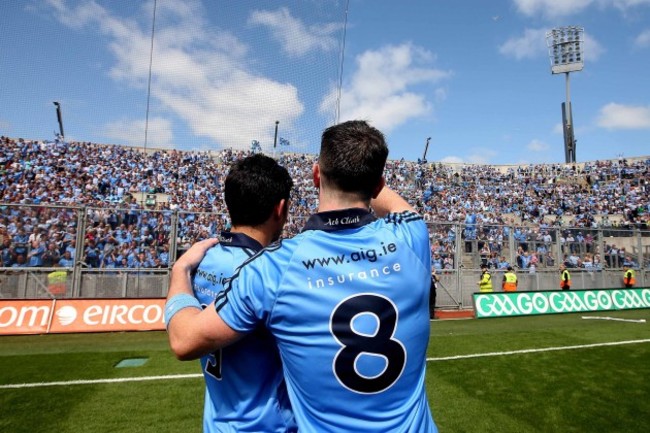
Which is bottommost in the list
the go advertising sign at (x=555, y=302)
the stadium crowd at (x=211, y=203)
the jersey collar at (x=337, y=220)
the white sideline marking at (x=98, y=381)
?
the white sideline marking at (x=98, y=381)

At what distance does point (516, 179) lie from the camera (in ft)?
137

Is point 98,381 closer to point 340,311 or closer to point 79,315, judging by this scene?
point 79,315

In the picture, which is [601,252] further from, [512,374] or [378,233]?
[378,233]

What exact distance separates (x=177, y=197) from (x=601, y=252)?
76.9 feet

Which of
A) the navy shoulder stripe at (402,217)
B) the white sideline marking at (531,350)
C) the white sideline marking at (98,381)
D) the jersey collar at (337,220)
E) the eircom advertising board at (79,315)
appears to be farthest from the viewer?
the eircom advertising board at (79,315)

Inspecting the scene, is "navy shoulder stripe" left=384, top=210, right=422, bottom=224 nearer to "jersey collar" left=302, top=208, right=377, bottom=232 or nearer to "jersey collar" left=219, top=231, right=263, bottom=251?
"jersey collar" left=302, top=208, right=377, bottom=232

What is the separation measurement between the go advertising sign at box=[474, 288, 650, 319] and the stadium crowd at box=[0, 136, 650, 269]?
2.09 m

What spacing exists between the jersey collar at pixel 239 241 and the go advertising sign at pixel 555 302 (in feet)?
47.4

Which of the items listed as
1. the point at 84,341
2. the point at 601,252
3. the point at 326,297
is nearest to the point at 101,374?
the point at 84,341

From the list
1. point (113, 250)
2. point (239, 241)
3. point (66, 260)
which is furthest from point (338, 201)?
point (66, 260)

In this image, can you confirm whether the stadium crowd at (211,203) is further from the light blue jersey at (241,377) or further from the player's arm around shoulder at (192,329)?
the player's arm around shoulder at (192,329)

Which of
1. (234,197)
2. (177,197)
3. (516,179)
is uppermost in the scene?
(516,179)

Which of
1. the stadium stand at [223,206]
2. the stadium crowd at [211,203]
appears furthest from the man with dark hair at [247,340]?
the stadium crowd at [211,203]

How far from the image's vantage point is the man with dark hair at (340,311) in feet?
4.86
